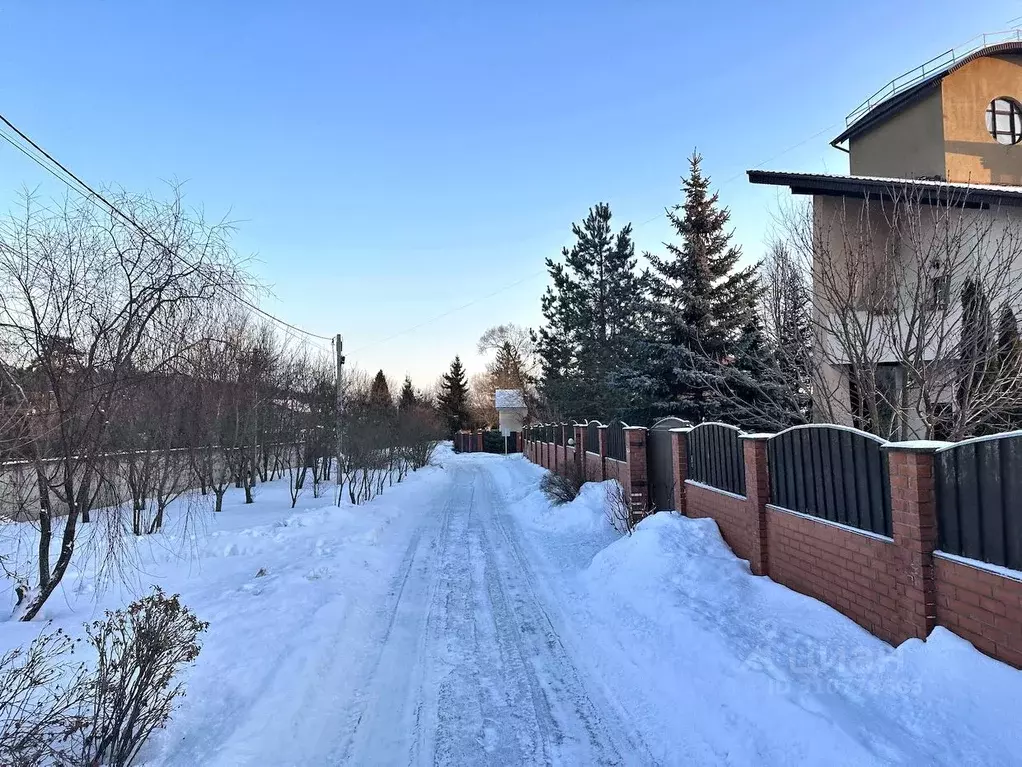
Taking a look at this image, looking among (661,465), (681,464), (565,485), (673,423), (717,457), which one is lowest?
(565,485)

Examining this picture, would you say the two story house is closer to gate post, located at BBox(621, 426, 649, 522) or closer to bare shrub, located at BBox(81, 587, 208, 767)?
gate post, located at BBox(621, 426, 649, 522)

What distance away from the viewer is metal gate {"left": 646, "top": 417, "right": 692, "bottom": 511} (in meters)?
10.2

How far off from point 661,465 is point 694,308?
303 inches

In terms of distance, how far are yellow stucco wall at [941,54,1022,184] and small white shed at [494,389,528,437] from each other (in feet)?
142

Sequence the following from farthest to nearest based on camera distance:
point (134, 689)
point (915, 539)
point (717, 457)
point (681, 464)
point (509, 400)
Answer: point (509, 400)
point (681, 464)
point (717, 457)
point (915, 539)
point (134, 689)

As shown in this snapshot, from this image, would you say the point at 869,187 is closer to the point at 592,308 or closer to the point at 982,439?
the point at 982,439

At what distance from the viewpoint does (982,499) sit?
3.54 metres

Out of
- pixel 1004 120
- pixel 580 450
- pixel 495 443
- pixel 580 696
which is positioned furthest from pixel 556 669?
pixel 495 443

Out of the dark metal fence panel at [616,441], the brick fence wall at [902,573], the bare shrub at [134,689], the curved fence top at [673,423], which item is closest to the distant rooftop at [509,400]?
the dark metal fence panel at [616,441]

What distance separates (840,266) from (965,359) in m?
2.19

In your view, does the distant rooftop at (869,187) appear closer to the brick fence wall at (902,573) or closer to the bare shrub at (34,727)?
the brick fence wall at (902,573)

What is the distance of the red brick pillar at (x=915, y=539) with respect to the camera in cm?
390

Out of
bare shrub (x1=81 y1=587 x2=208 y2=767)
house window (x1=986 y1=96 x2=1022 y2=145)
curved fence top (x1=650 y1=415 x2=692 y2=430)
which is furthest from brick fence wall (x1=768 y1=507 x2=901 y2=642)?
house window (x1=986 y1=96 x2=1022 y2=145)

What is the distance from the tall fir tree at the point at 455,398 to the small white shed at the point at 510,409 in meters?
6.20
